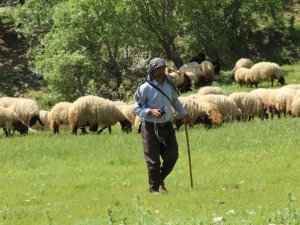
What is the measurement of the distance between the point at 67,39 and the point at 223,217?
2972 centimetres

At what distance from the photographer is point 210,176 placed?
36.4 feet

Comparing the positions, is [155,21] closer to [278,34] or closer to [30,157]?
[278,34]

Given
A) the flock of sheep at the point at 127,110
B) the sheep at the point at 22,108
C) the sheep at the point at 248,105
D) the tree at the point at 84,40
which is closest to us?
the flock of sheep at the point at 127,110

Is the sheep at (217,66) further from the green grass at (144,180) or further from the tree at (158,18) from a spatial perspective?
the green grass at (144,180)

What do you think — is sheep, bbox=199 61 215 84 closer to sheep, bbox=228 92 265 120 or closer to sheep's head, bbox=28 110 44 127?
sheep, bbox=228 92 265 120

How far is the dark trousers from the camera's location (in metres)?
9.51

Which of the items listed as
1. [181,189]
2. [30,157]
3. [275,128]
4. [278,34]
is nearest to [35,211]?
[181,189]

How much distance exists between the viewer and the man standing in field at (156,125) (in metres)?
9.51

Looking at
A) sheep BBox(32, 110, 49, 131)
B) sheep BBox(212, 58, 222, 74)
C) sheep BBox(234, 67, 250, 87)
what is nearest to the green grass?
sheep BBox(32, 110, 49, 131)

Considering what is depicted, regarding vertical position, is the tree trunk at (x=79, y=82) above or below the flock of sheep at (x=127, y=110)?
above

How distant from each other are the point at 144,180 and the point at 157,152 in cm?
175

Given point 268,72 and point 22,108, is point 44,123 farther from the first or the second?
point 268,72

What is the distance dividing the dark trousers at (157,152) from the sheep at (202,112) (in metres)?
9.38

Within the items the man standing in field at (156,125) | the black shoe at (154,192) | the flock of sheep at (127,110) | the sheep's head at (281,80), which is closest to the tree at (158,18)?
the sheep's head at (281,80)
